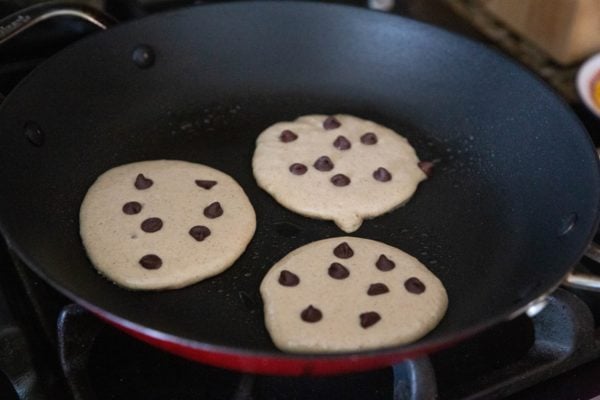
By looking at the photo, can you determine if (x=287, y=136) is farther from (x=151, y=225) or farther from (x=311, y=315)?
(x=311, y=315)

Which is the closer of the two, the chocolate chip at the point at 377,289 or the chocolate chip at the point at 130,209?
the chocolate chip at the point at 377,289

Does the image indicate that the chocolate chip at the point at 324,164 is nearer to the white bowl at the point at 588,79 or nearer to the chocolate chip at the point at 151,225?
the chocolate chip at the point at 151,225

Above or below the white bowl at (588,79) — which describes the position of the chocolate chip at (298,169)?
below

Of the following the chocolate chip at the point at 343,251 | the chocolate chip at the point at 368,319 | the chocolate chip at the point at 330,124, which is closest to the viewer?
the chocolate chip at the point at 368,319

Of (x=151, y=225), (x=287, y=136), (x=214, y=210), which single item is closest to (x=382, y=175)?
(x=287, y=136)

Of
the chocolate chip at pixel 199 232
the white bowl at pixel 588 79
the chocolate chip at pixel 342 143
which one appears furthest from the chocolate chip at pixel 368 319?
the white bowl at pixel 588 79

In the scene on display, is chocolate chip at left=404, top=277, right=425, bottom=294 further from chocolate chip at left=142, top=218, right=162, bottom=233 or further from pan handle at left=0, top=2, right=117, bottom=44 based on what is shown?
pan handle at left=0, top=2, right=117, bottom=44

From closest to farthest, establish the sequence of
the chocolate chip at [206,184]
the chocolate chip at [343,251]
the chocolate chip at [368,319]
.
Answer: the chocolate chip at [368,319] < the chocolate chip at [343,251] < the chocolate chip at [206,184]
